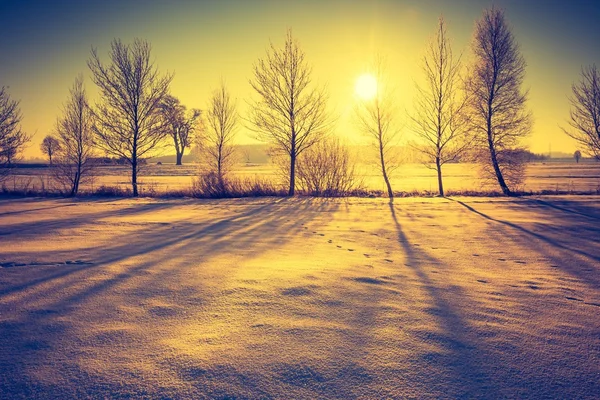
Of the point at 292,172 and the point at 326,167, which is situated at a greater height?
the point at 326,167

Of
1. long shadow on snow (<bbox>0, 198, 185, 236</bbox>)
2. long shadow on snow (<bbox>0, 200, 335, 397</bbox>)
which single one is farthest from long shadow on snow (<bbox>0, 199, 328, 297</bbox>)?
long shadow on snow (<bbox>0, 198, 185, 236</bbox>)

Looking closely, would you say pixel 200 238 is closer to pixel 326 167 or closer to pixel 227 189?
pixel 227 189

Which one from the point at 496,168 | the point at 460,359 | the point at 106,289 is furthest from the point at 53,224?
the point at 496,168

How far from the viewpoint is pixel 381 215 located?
10.6 m

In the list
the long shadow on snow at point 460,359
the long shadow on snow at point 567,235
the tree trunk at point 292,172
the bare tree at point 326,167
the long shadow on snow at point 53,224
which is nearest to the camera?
the long shadow on snow at point 460,359

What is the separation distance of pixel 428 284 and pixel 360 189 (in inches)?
557

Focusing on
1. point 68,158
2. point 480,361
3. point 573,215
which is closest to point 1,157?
point 68,158

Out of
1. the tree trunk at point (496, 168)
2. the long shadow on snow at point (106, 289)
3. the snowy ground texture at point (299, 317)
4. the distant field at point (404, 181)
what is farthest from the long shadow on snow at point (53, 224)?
the tree trunk at point (496, 168)

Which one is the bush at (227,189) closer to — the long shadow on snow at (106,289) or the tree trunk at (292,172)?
the tree trunk at (292,172)

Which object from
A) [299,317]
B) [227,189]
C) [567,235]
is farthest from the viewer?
[227,189]

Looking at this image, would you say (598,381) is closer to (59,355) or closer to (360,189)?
(59,355)

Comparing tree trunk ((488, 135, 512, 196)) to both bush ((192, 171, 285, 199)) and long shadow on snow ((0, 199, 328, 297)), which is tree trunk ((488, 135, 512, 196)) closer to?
bush ((192, 171, 285, 199))

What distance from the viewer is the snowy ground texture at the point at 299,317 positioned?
7.14ft

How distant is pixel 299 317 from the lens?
10.2 feet
